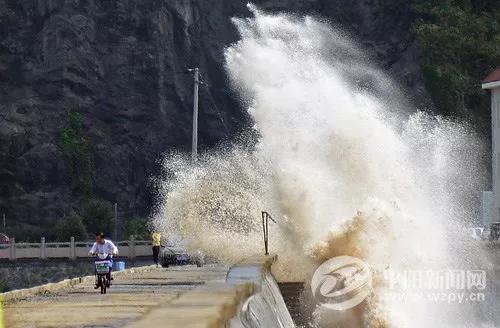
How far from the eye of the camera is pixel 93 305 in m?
19.4

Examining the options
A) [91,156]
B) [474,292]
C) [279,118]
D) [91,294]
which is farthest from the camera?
[91,156]

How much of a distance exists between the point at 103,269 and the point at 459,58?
2196 inches

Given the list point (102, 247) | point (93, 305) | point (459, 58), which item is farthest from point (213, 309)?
point (459, 58)

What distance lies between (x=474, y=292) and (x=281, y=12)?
45.2 meters

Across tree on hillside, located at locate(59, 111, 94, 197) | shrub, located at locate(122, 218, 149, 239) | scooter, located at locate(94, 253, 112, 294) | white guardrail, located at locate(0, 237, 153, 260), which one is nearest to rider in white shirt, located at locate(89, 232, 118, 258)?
scooter, located at locate(94, 253, 112, 294)

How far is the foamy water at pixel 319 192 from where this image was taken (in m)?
34.4

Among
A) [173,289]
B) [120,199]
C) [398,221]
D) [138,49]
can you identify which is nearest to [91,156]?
[120,199]

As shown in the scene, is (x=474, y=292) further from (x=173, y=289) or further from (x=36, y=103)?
(x=36, y=103)

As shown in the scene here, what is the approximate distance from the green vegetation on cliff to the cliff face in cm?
658

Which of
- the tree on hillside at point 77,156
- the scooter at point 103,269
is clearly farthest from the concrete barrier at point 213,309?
the tree on hillside at point 77,156

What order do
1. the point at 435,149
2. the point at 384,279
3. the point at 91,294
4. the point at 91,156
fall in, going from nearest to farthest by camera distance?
the point at 91,294 → the point at 384,279 → the point at 435,149 → the point at 91,156

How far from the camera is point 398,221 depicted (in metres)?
35.6

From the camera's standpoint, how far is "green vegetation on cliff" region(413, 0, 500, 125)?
243 ft

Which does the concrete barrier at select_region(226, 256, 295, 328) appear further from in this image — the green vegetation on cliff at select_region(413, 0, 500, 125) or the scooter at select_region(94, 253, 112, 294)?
the green vegetation on cliff at select_region(413, 0, 500, 125)
